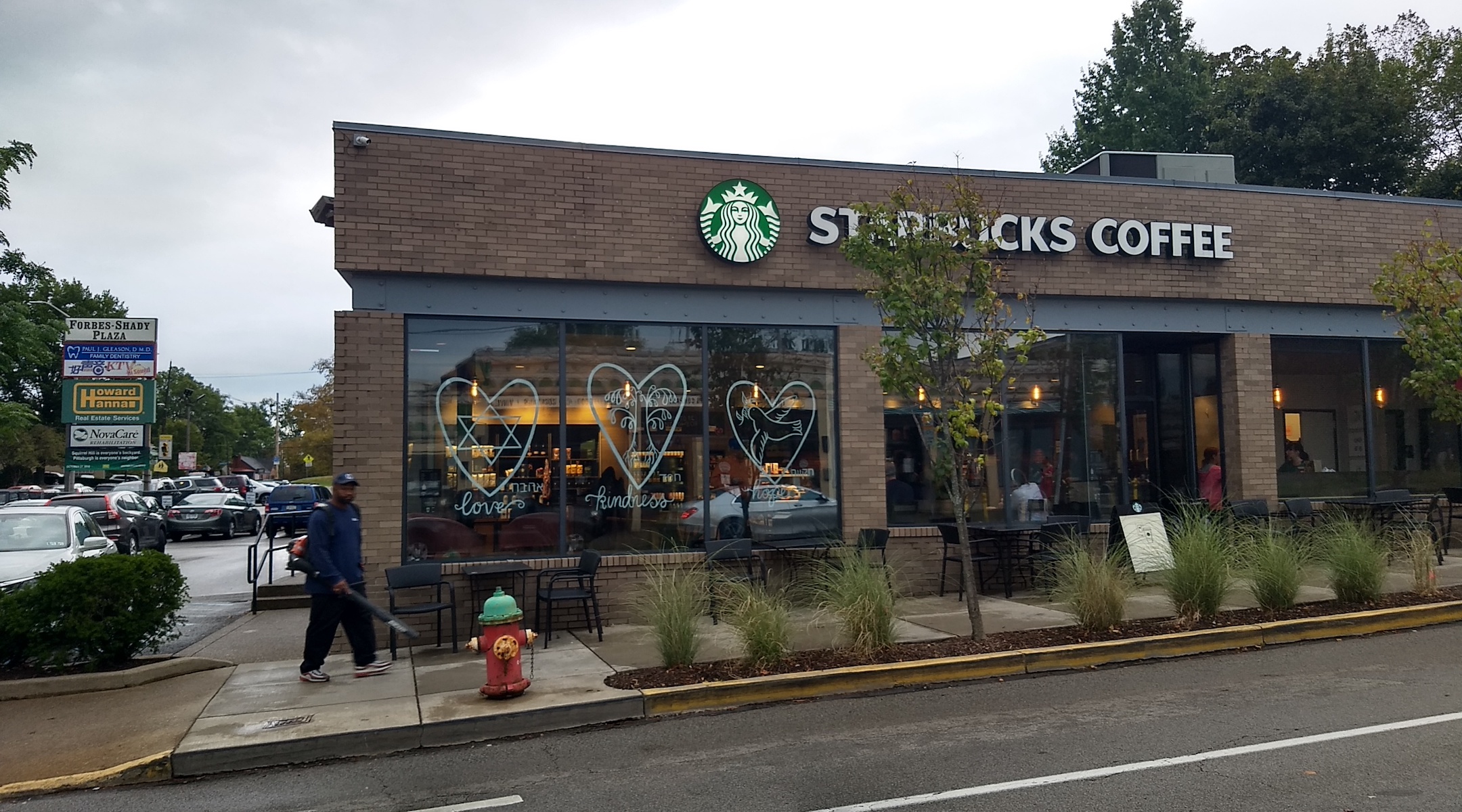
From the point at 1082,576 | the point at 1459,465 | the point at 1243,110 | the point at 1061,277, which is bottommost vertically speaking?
the point at 1082,576

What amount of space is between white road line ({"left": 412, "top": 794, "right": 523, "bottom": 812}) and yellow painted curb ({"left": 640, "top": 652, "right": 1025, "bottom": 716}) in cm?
201

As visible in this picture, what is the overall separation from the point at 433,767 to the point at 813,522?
20.8 feet

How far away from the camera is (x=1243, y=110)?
30844mm

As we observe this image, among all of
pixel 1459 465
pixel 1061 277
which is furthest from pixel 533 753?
pixel 1459 465

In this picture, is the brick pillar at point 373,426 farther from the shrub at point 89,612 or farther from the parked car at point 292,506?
the parked car at point 292,506

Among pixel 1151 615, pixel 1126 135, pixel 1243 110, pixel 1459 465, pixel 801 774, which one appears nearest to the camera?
pixel 801 774

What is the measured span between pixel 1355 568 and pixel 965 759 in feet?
21.9

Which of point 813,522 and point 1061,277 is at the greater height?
point 1061,277

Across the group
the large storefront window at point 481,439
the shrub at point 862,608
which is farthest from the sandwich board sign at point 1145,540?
the large storefront window at point 481,439

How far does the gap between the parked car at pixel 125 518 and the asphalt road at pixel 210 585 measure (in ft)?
2.48

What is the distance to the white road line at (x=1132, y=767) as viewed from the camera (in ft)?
17.5

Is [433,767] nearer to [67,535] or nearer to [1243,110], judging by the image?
[67,535]

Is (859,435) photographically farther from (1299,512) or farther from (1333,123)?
(1333,123)

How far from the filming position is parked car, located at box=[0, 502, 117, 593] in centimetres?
1149
